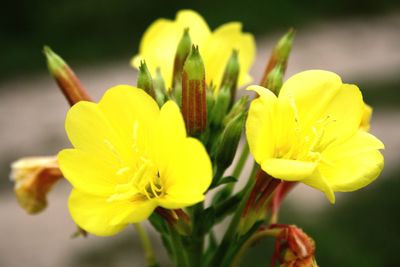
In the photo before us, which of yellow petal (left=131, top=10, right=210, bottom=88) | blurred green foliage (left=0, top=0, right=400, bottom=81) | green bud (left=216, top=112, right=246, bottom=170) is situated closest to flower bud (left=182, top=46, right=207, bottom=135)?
green bud (left=216, top=112, right=246, bottom=170)

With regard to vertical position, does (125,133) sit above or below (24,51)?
above

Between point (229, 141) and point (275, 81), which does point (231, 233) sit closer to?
point (229, 141)

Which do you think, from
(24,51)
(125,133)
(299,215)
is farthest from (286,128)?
(24,51)

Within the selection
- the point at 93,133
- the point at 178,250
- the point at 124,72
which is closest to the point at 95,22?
the point at 124,72

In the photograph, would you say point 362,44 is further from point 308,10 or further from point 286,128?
point 286,128

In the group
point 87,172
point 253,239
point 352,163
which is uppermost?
point 87,172

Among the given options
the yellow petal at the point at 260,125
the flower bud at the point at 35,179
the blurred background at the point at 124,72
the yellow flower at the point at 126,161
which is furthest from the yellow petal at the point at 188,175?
the blurred background at the point at 124,72

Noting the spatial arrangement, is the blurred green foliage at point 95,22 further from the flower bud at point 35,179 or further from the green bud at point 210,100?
the green bud at point 210,100
